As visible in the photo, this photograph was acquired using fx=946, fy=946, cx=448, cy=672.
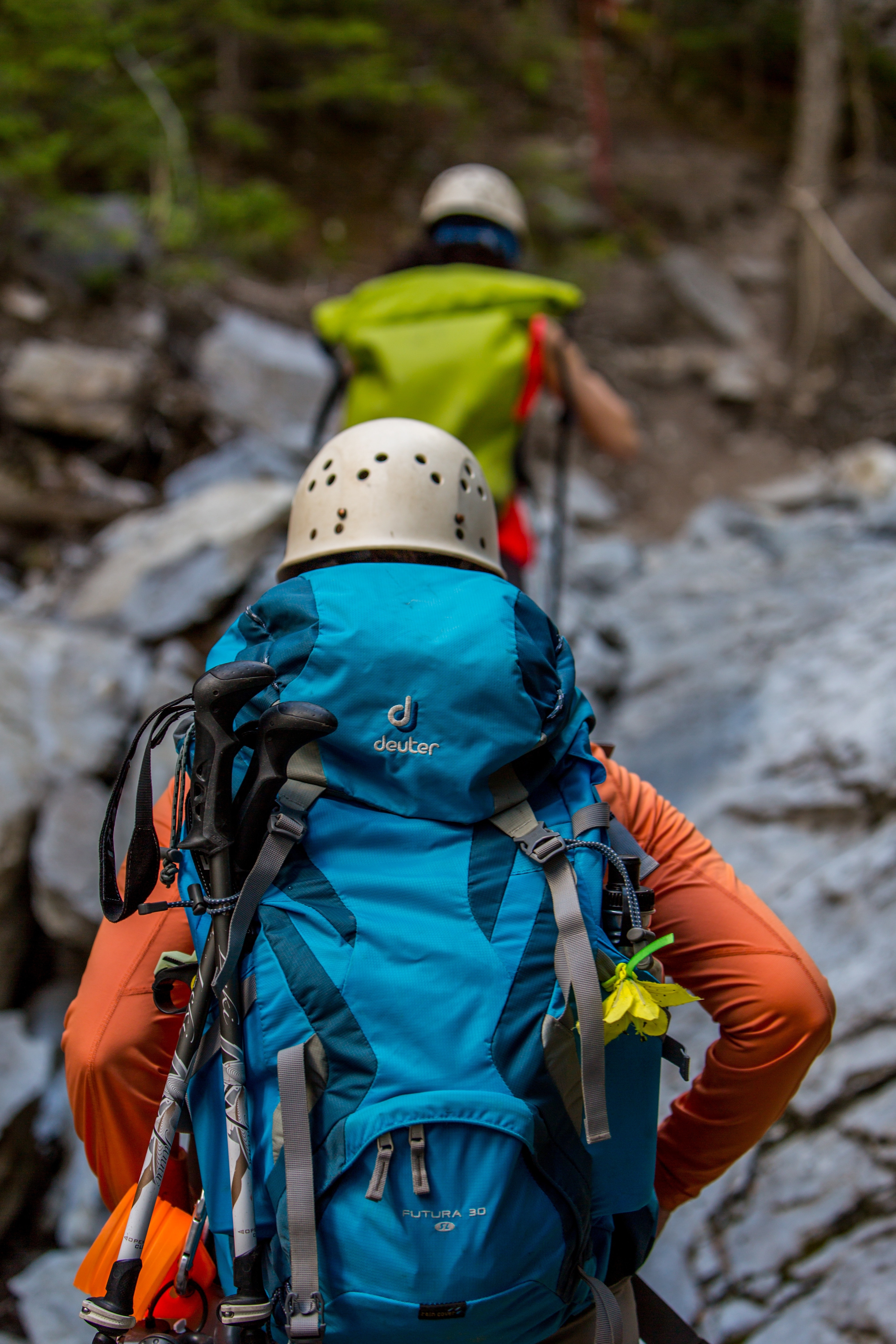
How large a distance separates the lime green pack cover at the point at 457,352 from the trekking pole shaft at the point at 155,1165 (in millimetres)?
2066

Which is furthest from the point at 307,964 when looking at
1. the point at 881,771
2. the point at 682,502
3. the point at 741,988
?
the point at 682,502

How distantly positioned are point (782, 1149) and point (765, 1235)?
231mm

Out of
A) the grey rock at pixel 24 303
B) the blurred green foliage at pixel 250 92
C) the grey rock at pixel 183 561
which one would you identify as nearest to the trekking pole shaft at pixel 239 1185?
the grey rock at pixel 183 561

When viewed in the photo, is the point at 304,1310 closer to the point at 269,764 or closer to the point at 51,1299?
the point at 269,764

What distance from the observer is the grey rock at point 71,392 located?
633 centimetres

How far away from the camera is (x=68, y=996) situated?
3.73 m

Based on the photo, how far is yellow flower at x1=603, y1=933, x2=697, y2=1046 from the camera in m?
1.33

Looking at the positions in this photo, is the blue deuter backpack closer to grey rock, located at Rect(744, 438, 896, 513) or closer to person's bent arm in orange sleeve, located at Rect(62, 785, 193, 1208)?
person's bent arm in orange sleeve, located at Rect(62, 785, 193, 1208)

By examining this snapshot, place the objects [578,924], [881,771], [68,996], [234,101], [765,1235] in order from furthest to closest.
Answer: [234,101]
[68,996]
[881,771]
[765,1235]
[578,924]

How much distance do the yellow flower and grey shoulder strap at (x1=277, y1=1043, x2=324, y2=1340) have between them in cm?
43

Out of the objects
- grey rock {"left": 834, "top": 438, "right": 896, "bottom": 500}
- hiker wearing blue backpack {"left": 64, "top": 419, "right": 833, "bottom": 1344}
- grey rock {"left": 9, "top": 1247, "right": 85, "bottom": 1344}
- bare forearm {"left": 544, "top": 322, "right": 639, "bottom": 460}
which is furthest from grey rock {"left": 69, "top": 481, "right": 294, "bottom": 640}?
grey rock {"left": 834, "top": 438, "right": 896, "bottom": 500}

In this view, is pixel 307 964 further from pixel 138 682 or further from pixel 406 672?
pixel 138 682

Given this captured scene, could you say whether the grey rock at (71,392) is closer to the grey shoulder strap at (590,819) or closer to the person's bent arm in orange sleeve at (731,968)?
the person's bent arm in orange sleeve at (731,968)

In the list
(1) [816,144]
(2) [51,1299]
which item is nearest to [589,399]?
(2) [51,1299]
